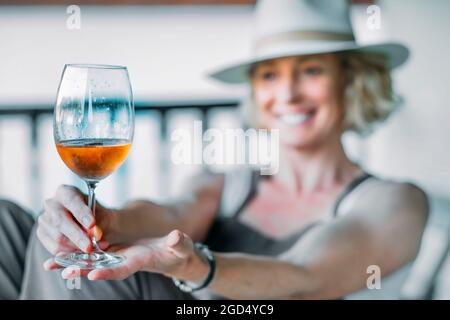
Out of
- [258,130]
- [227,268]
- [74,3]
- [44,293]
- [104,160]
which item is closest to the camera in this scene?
[104,160]

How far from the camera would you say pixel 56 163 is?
1.46 metres

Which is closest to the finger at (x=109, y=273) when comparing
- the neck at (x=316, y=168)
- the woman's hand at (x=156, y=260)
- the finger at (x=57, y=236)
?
the woman's hand at (x=156, y=260)

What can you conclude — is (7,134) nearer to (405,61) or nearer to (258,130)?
(258,130)

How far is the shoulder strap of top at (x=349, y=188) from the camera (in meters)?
1.43

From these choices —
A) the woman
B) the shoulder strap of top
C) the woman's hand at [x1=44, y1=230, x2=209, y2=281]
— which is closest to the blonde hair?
the woman

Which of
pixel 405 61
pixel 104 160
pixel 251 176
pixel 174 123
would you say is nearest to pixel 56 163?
pixel 174 123

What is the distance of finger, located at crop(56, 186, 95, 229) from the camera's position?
0.95 metres

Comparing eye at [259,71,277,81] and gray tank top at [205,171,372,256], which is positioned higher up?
Answer: eye at [259,71,277,81]

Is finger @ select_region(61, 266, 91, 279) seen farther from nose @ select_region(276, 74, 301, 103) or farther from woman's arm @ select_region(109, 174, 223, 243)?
nose @ select_region(276, 74, 301, 103)

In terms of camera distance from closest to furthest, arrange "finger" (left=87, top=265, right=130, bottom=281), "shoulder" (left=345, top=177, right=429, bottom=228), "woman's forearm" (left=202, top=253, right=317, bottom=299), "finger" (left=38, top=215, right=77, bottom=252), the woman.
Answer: "finger" (left=87, top=265, right=130, bottom=281) → "finger" (left=38, top=215, right=77, bottom=252) → "woman's forearm" (left=202, top=253, right=317, bottom=299) → the woman → "shoulder" (left=345, top=177, right=429, bottom=228)

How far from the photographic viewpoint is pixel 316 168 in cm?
151

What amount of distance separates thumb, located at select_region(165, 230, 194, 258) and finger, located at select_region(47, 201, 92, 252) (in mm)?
127

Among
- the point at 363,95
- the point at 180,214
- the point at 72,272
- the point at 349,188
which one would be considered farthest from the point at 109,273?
the point at 363,95

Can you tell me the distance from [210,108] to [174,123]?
10 cm
